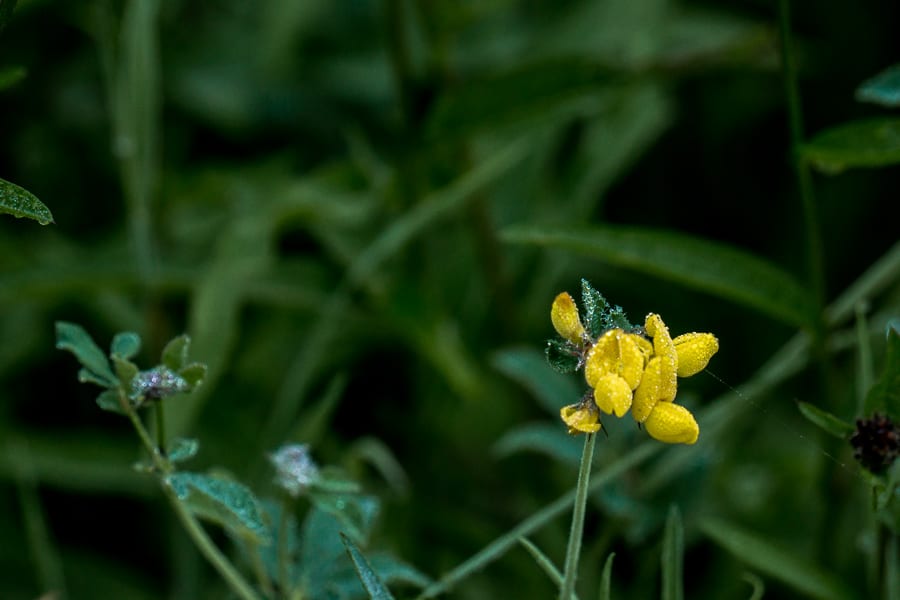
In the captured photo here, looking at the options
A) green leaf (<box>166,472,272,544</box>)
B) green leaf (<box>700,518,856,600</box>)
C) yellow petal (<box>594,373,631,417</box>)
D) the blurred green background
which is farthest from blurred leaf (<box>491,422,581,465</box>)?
yellow petal (<box>594,373,631,417</box>)

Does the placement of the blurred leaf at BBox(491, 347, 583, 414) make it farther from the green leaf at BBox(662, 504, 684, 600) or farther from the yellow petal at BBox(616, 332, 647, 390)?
the yellow petal at BBox(616, 332, 647, 390)

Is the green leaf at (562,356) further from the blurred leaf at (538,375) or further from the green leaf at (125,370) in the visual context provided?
the blurred leaf at (538,375)

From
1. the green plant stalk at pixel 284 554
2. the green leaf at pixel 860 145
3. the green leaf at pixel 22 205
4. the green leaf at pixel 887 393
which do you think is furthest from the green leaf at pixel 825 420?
the green leaf at pixel 22 205

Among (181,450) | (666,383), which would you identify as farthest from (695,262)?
(181,450)

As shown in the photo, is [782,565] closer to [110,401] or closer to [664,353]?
[664,353]

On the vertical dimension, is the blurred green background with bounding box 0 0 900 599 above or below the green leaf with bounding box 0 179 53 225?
above

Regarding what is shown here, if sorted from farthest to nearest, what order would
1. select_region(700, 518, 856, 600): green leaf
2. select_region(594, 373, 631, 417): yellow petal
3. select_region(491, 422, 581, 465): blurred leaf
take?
select_region(491, 422, 581, 465): blurred leaf
select_region(700, 518, 856, 600): green leaf
select_region(594, 373, 631, 417): yellow petal
